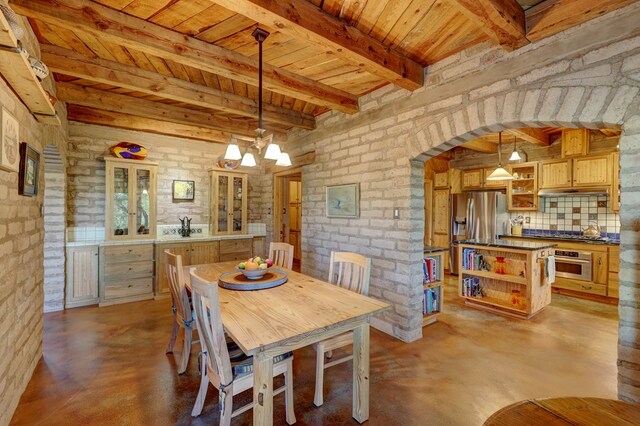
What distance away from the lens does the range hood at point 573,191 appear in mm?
4377

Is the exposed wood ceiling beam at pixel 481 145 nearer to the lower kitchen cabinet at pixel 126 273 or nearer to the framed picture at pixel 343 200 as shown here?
the framed picture at pixel 343 200

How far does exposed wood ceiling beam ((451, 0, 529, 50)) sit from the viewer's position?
1.76m

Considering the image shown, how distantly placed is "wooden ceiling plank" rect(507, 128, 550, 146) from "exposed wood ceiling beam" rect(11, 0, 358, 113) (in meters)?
2.85

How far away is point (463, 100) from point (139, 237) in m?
4.44

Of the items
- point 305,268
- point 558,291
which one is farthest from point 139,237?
point 558,291

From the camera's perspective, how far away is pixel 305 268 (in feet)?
14.6

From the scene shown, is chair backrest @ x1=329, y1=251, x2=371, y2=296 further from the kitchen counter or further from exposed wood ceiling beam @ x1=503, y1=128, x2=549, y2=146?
exposed wood ceiling beam @ x1=503, y1=128, x2=549, y2=146

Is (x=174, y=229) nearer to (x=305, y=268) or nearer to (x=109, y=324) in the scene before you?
(x=109, y=324)

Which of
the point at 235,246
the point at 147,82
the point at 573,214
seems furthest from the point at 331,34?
the point at 573,214

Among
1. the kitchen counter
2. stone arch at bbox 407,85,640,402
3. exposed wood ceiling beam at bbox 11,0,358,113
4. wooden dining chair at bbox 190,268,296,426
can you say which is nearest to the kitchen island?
stone arch at bbox 407,85,640,402

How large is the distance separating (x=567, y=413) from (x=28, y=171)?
3.25 meters

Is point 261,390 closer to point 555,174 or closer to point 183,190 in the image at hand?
point 183,190

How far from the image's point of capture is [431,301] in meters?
3.44

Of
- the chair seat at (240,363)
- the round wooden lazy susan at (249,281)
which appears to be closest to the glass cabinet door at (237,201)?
the round wooden lazy susan at (249,281)
